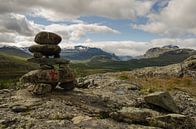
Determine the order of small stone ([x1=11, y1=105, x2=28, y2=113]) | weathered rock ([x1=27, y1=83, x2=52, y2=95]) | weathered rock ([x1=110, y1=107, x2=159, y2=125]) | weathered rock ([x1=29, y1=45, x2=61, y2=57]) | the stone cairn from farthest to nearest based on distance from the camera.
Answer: weathered rock ([x1=29, y1=45, x2=61, y2=57]) → the stone cairn → weathered rock ([x1=27, y1=83, x2=52, y2=95]) → small stone ([x1=11, y1=105, x2=28, y2=113]) → weathered rock ([x1=110, y1=107, x2=159, y2=125])

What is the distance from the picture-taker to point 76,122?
34.6 m

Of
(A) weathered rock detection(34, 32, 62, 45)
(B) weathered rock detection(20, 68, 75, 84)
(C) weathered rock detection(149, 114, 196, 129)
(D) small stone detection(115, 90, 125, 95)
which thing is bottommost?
(C) weathered rock detection(149, 114, 196, 129)

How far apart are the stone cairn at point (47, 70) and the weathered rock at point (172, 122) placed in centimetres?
1751

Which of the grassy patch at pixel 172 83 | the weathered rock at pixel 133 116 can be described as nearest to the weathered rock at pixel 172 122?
the weathered rock at pixel 133 116

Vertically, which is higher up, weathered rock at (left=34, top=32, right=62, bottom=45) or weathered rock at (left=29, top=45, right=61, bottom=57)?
weathered rock at (left=34, top=32, right=62, bottom=45)

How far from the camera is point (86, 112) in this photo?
39.4 metres

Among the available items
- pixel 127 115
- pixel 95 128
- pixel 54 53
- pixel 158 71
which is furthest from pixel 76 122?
pixel 158 71

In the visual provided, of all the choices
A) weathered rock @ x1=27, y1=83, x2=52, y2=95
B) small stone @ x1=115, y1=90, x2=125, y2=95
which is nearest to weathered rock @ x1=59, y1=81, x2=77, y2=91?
weathered rock @ x1=27, y1=83, x2=52, y2=95

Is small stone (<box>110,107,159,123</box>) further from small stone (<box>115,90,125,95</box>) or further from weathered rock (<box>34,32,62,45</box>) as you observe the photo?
weathered rock (<box>34,32,62,45</box>)

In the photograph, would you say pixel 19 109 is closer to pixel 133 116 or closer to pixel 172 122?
pixel 133 116

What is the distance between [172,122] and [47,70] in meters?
20.4

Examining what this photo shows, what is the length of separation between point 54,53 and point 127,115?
18.4m

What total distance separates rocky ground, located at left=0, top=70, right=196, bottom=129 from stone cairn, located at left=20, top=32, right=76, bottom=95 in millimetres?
1322

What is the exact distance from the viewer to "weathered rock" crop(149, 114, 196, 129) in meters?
35.8
